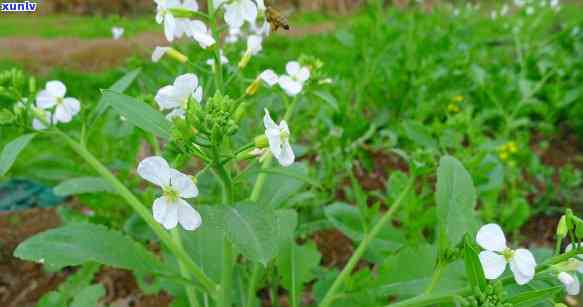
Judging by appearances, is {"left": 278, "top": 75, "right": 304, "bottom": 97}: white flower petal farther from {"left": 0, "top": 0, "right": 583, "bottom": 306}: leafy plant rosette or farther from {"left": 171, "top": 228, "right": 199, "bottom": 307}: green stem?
{"left": 171, "top": 228, "right": 199, "bottom": 307}: green stem

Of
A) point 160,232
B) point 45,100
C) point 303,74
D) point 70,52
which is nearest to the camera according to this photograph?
point 160,232

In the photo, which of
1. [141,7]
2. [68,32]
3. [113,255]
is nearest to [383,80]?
[113,255]

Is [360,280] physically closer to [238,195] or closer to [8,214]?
[238,195]

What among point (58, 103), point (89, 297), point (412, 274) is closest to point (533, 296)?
point (412, 274)

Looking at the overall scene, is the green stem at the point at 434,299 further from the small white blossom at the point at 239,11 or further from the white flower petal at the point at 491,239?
the small white blossom at the point at 239,11

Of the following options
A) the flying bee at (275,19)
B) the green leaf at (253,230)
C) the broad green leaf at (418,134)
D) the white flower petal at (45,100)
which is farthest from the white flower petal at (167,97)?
the broad green leaf at (418,134)

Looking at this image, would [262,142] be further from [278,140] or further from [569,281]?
[569,281]
